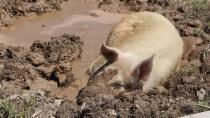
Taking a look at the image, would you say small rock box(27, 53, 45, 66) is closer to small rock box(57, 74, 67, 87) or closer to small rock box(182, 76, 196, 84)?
small rock box(57, 74, 67, 87)

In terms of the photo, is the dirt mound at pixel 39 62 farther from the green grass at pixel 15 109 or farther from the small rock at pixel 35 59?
the green grass at pixel 15 109

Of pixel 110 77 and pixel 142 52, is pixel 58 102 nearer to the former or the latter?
pixel 110 77

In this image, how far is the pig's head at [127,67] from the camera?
251 inches

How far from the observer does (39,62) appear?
764cm

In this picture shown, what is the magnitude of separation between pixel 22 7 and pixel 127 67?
10.6ft

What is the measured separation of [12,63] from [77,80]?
3.04 ft

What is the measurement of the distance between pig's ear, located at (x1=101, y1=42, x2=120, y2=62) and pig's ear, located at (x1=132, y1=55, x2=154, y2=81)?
28cm

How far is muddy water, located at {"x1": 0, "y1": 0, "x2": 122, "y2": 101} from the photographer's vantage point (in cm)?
825

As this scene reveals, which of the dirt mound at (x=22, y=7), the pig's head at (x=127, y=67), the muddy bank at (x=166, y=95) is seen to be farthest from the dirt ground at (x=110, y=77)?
the dirt mound at (x=22, y=7)

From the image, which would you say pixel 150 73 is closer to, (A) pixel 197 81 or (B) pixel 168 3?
A: (A) pixel 197 81

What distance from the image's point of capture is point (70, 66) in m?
7.62

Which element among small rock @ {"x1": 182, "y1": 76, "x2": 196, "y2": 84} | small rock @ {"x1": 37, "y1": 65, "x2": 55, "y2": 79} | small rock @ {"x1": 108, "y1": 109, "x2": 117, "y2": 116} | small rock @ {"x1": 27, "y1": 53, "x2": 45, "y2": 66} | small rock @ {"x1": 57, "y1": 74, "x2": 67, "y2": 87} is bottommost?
small rock @ {"x1": 57, "y1": 74, "x2": 67, "y2": 87}

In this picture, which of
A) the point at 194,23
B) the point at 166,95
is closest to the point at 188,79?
the point at 166,95

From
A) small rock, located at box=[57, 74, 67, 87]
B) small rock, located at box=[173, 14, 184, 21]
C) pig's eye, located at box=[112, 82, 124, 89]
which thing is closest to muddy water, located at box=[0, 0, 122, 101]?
small rock, located at box=[57, 74, 67, 87]
